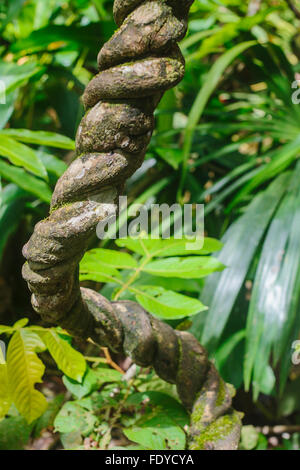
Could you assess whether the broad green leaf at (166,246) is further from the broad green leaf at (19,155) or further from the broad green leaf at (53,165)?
the broad green leaf at (53,165)

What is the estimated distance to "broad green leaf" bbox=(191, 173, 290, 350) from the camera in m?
0.88

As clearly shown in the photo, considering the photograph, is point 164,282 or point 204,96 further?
point 204,96

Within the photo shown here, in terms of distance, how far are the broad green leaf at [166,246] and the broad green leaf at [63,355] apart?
7.2 inches

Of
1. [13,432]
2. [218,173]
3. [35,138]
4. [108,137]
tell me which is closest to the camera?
[108,137]

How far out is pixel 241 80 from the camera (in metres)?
1.57

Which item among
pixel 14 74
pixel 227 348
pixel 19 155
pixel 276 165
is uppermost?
pixel 14 74

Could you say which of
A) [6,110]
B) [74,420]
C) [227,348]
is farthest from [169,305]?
[6,110]

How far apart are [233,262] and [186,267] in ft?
1.16

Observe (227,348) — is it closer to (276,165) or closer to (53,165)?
(276,165)

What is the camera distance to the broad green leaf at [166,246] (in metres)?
0.66

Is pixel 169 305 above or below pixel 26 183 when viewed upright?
below

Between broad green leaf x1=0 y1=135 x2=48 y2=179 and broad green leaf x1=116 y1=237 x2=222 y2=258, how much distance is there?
0.56ft

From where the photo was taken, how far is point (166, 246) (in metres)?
0.67

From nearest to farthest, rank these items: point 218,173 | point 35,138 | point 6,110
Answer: point 35,138 < point 6,110 < point 218,173
